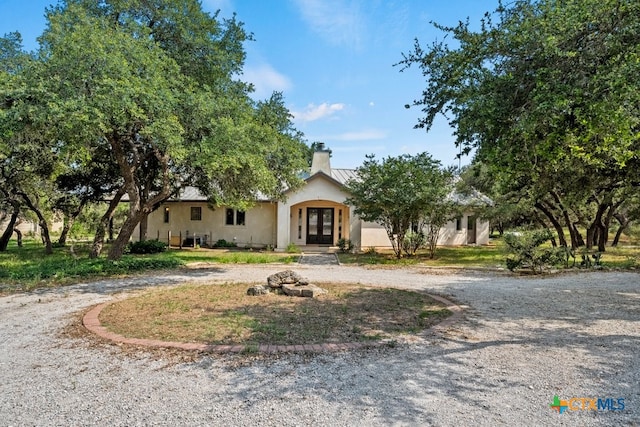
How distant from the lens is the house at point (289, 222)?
2123 centimetres

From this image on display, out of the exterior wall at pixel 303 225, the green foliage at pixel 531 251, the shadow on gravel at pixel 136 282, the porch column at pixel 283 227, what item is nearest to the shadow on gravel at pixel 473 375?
the green foliage at pixel 531 251

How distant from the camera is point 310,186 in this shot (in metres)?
21.3

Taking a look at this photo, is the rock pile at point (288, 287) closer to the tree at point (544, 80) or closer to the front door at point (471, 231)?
the tree at point (544, 80)

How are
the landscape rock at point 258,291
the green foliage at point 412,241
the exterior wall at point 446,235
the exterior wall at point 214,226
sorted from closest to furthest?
the landscape rock at point 258,291 → the green foliage at point 412,241 → the exterior wall at point 446,235 → the exterior wall at point 214,226

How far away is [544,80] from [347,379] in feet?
16.2

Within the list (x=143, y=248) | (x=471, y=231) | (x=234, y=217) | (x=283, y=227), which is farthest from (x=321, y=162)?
(x=471, y=231)

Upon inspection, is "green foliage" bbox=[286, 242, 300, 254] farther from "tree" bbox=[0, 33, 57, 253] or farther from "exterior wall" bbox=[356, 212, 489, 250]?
"tree" bbox=[0, 33, 57, 253]

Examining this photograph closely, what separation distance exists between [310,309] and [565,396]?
4239 millimetres

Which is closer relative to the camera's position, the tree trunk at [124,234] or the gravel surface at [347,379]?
the gravel surface at [347,379]

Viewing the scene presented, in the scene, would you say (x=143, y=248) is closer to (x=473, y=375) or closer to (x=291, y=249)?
(x=291, y=249)

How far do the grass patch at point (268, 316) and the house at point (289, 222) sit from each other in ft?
40.7

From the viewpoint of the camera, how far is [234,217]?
919 inches

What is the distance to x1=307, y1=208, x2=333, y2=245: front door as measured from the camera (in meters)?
23.3

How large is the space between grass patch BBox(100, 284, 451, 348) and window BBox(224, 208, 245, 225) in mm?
14147
